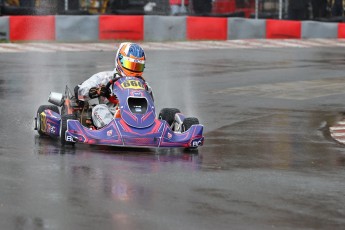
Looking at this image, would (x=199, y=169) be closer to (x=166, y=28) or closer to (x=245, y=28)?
(x=166, y=28)

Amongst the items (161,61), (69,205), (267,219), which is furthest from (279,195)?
(161,61)

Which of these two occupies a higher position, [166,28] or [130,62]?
[130,62]

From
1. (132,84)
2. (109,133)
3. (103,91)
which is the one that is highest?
(132,84)

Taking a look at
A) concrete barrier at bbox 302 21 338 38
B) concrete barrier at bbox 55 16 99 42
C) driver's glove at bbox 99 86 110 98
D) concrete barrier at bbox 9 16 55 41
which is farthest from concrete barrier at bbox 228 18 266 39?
driver's glove at bbox 99 86 110 98

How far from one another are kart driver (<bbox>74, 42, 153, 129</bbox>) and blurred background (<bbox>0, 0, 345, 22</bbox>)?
14.7 meters

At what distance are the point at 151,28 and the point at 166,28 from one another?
1.34 ft

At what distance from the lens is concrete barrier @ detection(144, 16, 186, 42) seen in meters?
26.1

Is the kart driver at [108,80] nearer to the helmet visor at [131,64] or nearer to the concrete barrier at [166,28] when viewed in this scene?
Result: the helmet visor at [131,64]

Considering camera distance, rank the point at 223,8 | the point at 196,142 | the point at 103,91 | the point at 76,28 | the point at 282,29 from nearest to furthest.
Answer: the point at 196,142 → the point at 103,91 → the point at 76,28 → the point at 282,29 → the point at 223,8

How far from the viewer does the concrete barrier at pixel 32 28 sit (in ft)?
79.4

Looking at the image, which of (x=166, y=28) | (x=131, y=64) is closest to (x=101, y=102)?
(x=131, y=64)

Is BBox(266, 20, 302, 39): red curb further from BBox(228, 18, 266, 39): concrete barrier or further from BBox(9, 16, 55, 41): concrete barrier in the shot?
BBox(9, 16, 55, 41): concrete barrier

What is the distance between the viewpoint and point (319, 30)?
27766mm

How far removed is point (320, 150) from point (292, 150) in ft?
0.97
